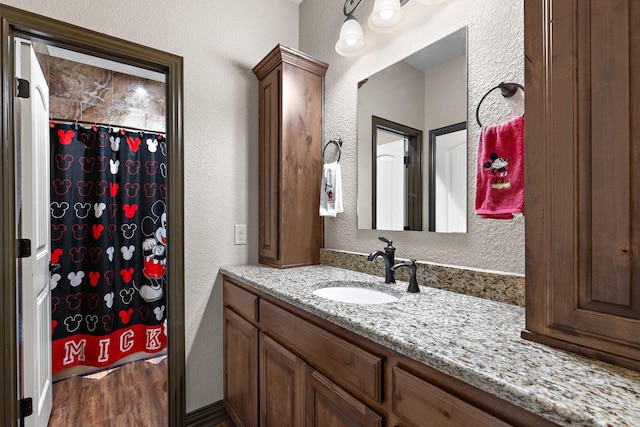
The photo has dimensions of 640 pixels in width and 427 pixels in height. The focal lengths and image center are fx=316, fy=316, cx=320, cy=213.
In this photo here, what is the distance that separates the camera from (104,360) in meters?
2.45

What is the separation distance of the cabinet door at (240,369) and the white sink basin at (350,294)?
0.38 m

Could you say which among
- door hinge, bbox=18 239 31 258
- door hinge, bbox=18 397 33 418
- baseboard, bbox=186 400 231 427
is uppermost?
door hinge, bbox=18 239 31 258

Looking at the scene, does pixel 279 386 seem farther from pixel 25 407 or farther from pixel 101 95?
pixel 101 95

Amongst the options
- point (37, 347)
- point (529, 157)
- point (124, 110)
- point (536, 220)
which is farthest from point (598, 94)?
point (124, 110)

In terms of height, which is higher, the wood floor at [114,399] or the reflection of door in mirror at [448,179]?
the reflection of door in mirror at [448,179]

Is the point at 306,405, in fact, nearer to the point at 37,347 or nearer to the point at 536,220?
the point at 536,220

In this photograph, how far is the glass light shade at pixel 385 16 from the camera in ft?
4.72

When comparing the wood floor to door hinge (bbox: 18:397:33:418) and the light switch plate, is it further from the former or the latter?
the light switch plate

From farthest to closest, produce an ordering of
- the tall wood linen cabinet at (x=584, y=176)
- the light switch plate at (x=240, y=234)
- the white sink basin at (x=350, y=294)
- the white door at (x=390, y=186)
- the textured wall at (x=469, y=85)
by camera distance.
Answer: the light switch plate at (x=240, y=234) → the white door at (x=390, y=186) → the white sink basin at (x=350, y=294) → the textured wall at (x=469, y=85) → the tall wood linen cabinet at (x=584, y=176)

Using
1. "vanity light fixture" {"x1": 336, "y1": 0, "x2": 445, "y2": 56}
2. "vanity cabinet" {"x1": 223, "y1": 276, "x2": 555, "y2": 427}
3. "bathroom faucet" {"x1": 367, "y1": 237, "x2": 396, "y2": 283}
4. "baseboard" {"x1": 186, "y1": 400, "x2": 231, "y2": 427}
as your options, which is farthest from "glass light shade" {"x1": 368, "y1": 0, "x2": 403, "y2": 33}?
"baseboard" {"x1": 186, "y1": 400, "x2": 231, "y2": 427}

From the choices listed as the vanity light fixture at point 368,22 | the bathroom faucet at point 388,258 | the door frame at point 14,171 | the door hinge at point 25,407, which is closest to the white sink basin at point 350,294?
the bathroom faucet at point 388,258

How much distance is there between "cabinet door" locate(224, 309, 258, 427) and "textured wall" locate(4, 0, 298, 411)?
0.13 metres

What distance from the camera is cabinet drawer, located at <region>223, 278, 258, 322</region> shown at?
4.91 feet

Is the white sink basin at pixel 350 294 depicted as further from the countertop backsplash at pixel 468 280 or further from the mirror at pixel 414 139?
the mirror at pixel 414 139
